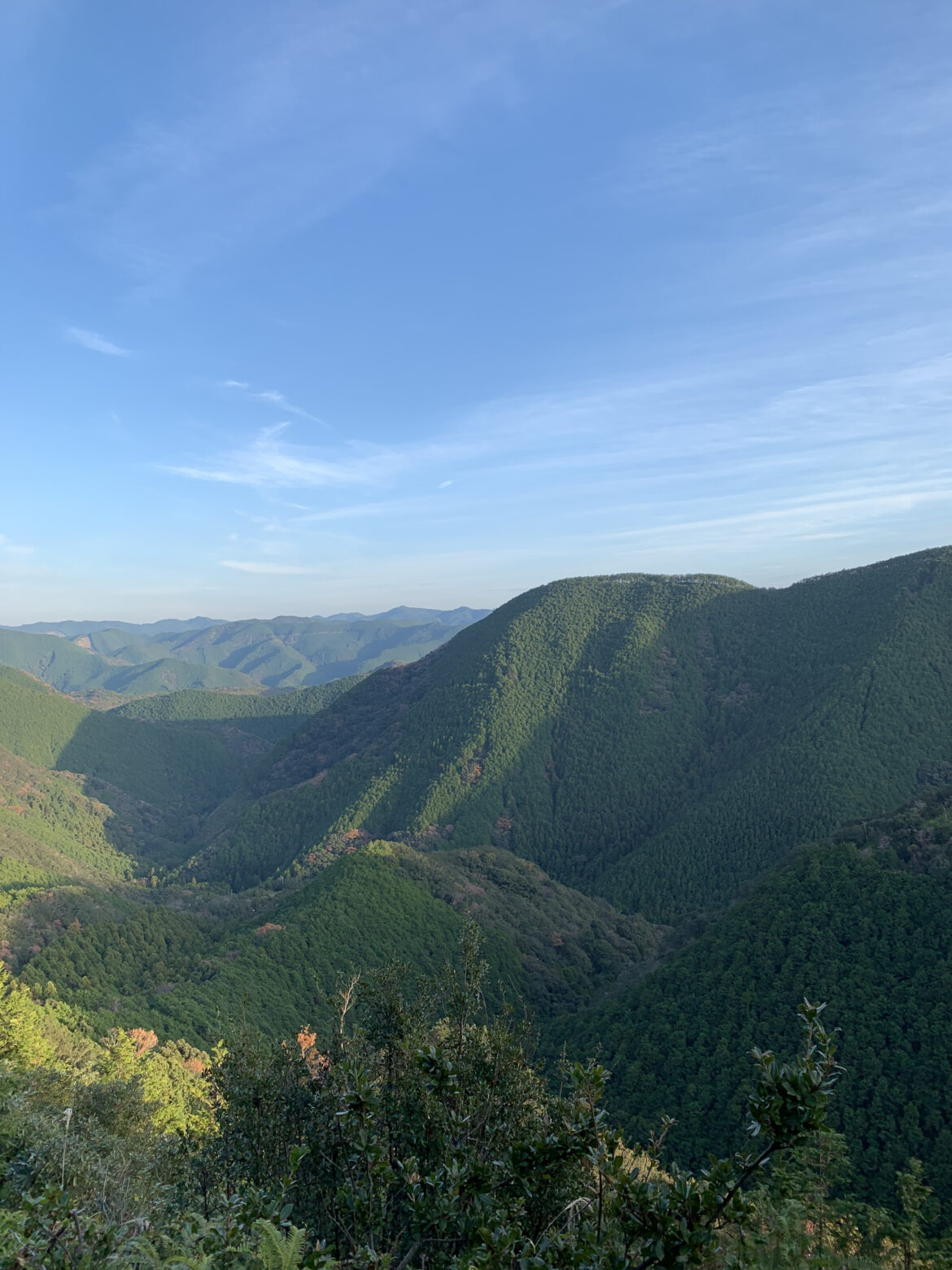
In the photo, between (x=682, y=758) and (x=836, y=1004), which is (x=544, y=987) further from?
(x=682, y=758)

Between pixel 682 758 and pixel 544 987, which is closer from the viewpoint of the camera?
pixel 544 987

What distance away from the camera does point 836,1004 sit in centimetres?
5050

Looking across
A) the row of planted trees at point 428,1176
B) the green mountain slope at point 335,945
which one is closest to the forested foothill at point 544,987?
the row of planted trees at point 428,1176

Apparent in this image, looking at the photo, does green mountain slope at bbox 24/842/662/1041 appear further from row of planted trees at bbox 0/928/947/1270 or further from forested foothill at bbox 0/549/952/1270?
row of planted trees at bbox 0/928/947/1270

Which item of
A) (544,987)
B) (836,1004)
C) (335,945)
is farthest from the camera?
(544,987)

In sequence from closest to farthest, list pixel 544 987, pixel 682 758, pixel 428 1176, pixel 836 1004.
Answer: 1. pixel 428 1176
2. pixel 836 1004
3. pixel 544 987
4. pixel 682 758

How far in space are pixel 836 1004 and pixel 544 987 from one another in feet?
131

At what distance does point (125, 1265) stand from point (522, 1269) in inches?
223

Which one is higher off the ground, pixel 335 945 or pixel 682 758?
pixel 682 758

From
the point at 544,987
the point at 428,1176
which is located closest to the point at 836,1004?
the point at 544,987

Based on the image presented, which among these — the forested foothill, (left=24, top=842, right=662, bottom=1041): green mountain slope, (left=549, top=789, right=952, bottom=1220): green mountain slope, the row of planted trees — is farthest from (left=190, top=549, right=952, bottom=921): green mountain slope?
the row of planted trees

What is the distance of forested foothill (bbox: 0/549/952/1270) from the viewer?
29.0 ft

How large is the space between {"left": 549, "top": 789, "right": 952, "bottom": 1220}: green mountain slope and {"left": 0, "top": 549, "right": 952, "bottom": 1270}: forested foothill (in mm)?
285

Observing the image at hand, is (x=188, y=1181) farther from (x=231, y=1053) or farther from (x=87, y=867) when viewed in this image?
(x=87, y=867)
